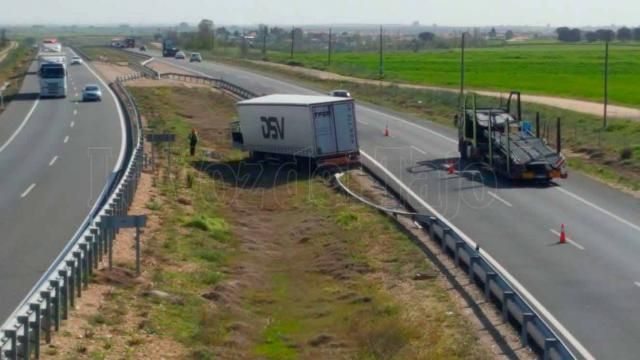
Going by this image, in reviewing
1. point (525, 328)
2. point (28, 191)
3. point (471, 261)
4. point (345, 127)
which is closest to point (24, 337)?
point (525, 328)

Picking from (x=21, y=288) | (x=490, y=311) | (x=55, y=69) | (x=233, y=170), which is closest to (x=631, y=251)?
(x=490, y=311)

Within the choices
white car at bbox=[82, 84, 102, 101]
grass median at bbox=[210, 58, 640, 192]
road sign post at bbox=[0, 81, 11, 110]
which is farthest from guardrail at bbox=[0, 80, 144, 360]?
white car at bbox=[82, 84, 102, 101]

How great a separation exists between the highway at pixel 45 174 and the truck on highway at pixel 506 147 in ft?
39.1

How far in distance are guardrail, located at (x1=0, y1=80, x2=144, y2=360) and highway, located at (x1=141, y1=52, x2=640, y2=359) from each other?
7.42 metres

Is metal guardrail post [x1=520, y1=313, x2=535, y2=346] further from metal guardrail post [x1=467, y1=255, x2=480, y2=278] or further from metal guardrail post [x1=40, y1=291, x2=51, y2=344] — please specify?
metal guardrail post [x1=40, y1=291, x2=51, y2=344]

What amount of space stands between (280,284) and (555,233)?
23.6 feet

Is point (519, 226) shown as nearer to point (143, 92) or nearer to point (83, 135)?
point (83, 135)

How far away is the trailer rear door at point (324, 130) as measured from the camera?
40.3 meters

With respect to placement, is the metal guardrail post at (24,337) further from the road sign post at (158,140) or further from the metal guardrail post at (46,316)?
the road sign post at (158,140)

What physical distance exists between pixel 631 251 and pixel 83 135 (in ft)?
99.0

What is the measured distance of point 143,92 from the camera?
77562mm

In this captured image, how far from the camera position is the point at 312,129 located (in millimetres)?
40125

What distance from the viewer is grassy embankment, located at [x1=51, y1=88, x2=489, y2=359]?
1842 cm

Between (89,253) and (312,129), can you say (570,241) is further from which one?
(312,129)
